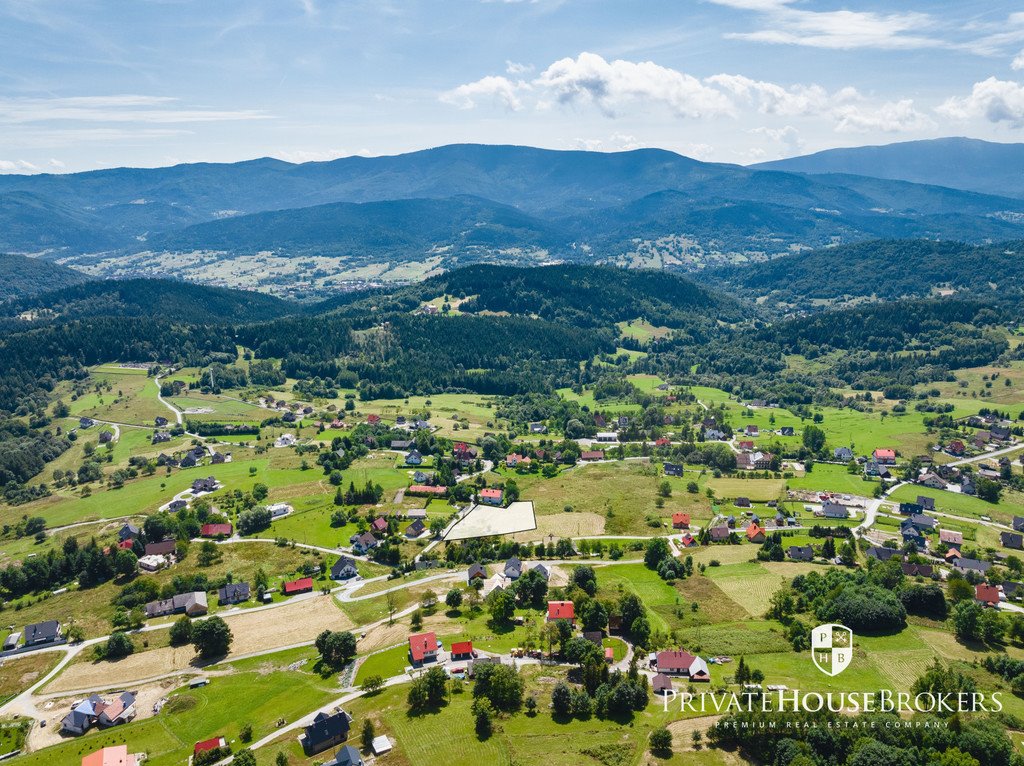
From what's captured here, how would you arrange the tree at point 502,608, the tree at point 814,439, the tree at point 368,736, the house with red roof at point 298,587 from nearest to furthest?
the tree at point 368,736 → the tree at point 502,608 → the house with red roof at point 298,587 → the tree at point 814,439

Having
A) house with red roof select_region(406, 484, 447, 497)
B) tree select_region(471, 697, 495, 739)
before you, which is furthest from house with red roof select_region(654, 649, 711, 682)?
house with red roof select_region(406, 484, 447, 497)

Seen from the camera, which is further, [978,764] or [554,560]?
[554,560]

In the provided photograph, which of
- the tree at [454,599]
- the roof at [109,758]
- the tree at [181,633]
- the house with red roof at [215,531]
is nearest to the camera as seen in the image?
the roof at [109,758]

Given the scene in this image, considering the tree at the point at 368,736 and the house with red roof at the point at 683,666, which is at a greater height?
the tree at the point at 368,736

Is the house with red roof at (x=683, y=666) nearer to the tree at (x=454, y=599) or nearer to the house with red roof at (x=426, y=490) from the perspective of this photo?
the tree at (x=454, y=599)

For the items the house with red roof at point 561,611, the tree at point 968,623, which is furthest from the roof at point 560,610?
the tree at point 968,623

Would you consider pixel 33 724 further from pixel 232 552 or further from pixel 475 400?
pixel 475 400

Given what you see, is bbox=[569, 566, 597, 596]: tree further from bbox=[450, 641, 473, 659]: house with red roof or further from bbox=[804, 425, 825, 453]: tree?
bbox=[804, 425, 825, 453]: tree

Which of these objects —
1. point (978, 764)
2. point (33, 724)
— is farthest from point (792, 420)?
point (33, 724)
